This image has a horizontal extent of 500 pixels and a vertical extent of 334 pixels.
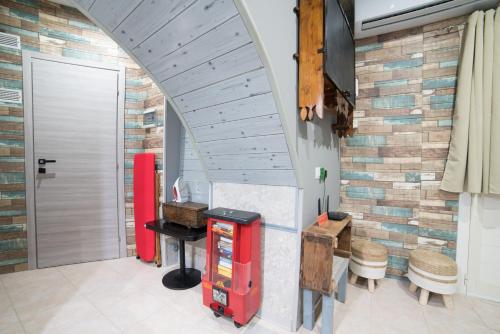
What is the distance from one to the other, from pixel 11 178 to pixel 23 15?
1.77 metres

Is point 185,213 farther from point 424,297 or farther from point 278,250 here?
point 424,297

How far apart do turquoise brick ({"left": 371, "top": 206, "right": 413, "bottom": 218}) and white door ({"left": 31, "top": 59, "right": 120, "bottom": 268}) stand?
3.16 metres

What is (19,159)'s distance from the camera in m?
2.44

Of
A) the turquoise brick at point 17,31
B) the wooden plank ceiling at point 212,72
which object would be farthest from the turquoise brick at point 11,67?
the wooden plank ceiling at point 212,72

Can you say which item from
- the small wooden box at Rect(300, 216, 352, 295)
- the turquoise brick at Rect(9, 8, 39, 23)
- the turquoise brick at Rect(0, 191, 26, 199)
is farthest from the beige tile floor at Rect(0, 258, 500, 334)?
the turquoise brick at Rect(9, 8, 39, 23)

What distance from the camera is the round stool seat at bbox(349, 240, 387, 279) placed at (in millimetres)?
2113

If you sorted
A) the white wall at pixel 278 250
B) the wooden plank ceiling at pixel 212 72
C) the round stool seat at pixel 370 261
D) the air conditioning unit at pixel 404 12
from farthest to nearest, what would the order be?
the round stool seat at pixel 370 261 → the air conditioning unit at pixel 404 12 → the white wall at pixel 278 250 → the wooden plank ceiling at pixel 212 72

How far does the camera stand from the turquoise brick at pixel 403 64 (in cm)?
229

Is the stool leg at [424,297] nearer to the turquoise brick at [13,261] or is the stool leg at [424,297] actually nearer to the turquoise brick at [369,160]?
the turquoise brick at [369,160]

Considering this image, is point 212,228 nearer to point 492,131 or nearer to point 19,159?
point 19,159

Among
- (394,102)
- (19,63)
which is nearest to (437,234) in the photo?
(394,102)

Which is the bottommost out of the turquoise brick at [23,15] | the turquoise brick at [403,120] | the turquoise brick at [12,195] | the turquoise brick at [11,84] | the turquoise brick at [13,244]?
the turquoise brick at [13,244]

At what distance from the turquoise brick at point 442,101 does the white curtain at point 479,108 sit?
12 centimetres

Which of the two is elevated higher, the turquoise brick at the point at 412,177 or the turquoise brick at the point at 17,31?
the turquoise brick at the point at 17,31
